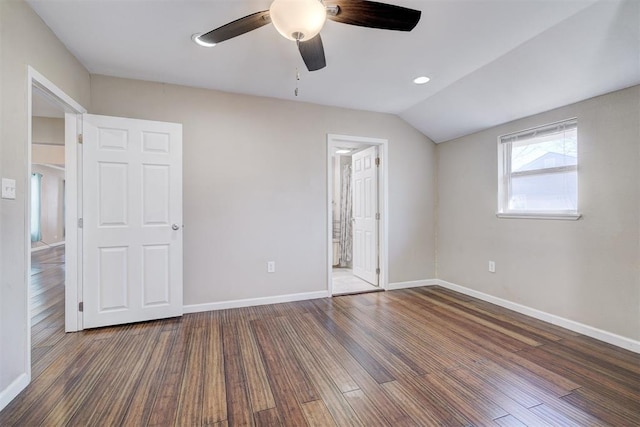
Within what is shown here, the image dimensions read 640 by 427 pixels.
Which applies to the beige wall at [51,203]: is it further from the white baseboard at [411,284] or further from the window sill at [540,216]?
the window sill at [540,216]

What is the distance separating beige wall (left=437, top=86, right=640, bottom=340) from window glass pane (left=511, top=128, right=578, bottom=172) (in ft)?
0.40

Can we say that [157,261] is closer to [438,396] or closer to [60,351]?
[60,351]

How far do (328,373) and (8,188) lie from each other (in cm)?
231

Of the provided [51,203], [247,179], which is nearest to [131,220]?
[247,179]

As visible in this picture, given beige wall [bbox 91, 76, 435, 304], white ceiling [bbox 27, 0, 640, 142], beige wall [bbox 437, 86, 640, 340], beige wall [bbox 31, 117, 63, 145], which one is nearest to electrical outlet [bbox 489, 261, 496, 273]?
beige wall [bbox 437, 86, 640, 340]

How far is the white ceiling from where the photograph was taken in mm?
1876

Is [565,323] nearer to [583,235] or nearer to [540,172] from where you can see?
[583,235]

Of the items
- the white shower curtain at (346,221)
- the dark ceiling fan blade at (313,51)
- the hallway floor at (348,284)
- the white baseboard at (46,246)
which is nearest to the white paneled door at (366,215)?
the hallway floor at (348,284)

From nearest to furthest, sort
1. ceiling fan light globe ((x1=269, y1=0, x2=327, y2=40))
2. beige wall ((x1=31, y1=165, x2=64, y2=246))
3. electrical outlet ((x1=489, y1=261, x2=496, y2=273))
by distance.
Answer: ceiling fan light globe ((x1=269, y1=0, x2=327, y2=40)) < electrical outlet ((x1=489, y1=261, x2=496, y2=273)) < beige wall ((x1=31, y1=165, x2=64, y2=246))

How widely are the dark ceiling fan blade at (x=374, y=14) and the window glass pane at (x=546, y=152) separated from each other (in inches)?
89.3

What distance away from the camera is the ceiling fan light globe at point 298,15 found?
130 cm

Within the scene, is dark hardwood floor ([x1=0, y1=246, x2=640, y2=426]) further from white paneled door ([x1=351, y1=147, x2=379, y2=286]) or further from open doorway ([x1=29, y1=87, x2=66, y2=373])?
white paneled door ([x1=351, y1=147, x2=379, y2=286])

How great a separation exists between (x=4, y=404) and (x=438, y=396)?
2527 millimetres

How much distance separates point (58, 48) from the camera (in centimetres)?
220
